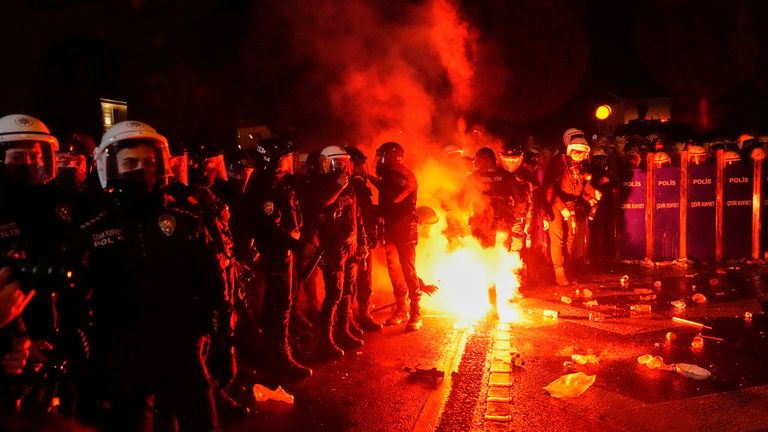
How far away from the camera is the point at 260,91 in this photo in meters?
13.6

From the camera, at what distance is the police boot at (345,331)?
6789mm

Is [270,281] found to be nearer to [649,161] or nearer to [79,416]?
[79,416]

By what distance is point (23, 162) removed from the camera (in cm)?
401

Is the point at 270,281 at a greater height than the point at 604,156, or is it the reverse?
the point at 604,156

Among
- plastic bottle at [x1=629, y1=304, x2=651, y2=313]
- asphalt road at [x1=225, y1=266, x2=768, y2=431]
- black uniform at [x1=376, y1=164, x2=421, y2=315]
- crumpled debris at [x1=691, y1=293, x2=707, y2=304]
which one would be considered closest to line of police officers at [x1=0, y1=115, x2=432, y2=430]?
asphalt road at [x1=225, y1=266, x2=768, y2=431]

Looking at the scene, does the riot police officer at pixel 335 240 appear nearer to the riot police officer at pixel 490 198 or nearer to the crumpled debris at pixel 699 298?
the riot police officer at pixel 490 198

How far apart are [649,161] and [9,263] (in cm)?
1165

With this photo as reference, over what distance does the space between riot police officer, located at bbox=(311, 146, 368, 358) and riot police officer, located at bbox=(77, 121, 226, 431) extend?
3.11m

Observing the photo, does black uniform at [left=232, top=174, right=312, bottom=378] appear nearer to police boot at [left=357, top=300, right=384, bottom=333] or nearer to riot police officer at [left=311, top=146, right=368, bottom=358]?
riot police officer at [left=311, top=146, right=368, bottom=358]

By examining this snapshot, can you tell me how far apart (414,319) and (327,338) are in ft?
4.84

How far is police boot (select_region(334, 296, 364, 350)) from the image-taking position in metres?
6.79

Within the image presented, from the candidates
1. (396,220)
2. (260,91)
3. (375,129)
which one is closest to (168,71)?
(260,91)

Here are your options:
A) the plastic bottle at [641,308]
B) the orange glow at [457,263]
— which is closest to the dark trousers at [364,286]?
the orange glow at [457,263]

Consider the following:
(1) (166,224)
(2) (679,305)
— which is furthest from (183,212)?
(2) (679,305)
